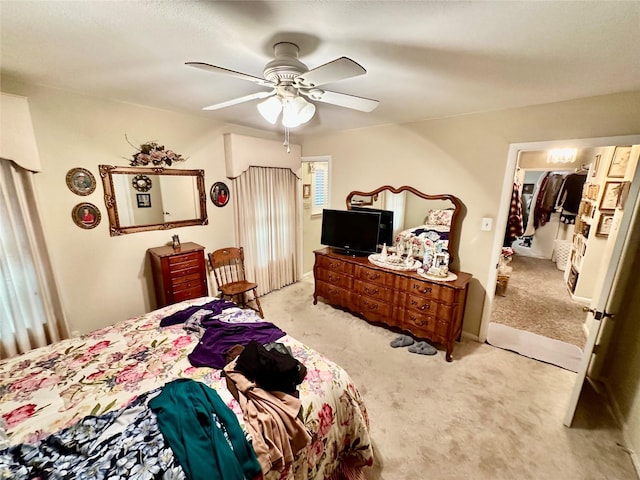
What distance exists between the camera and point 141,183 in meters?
2.63

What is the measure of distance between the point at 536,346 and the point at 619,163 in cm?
240

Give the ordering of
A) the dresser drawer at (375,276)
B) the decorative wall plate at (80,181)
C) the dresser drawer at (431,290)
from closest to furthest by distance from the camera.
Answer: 1. the decorative wall plate at (80,181)
2. the dresser drawer at (431,290)
3. the dresser drawer at (375,276)

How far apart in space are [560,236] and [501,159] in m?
4.39

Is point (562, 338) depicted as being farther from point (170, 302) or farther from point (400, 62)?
point (170, 302)

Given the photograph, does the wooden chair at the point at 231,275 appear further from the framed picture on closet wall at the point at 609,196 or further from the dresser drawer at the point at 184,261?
the framed picture on closet wall at the point at 609,196

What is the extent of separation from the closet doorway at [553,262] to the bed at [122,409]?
84.9 inches

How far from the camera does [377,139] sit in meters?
3.21

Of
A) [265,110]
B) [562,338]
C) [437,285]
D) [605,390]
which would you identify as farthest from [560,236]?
[265,110]

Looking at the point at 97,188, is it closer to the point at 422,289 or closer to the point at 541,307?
the point at 422,289

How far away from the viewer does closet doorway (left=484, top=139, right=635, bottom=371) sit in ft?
9.11

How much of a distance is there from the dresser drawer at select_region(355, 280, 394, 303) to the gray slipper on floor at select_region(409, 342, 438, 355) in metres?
0.50

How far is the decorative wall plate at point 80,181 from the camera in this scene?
2.23 metres

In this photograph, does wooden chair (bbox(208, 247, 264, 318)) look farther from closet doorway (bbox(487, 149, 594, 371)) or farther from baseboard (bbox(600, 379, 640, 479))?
baseboard (bbox(600, 379, 640, 479))

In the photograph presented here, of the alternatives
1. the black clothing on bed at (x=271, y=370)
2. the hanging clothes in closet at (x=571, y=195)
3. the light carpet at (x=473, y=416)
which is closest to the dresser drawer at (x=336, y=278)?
the light carpet at (x=473, y=416)
